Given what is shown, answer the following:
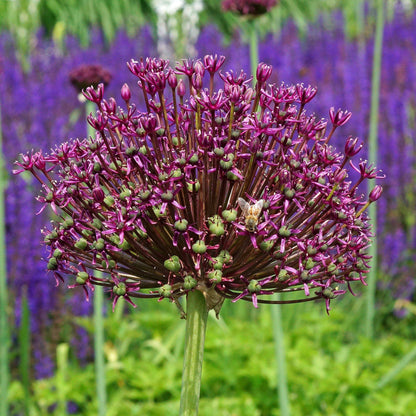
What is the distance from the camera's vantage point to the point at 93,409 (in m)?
3.69

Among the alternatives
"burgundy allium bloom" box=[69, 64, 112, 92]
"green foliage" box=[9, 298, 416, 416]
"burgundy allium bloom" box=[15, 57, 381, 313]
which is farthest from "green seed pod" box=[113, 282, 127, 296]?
"green foliage" box=[9, 298, 416, 416]

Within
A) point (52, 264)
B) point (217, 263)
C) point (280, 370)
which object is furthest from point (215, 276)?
point (280, 370)

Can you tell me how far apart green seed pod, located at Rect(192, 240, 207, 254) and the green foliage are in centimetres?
227

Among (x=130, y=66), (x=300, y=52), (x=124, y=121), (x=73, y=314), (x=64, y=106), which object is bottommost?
(x=73, y=314)

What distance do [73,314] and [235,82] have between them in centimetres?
390

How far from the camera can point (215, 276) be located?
1.19 m

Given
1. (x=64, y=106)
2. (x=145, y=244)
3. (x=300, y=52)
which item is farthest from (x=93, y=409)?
(x=300, y=52)

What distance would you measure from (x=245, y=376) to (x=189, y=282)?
2792 millimetres

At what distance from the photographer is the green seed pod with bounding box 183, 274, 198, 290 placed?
1197mm

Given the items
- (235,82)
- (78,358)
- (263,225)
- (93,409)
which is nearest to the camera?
(263,225)

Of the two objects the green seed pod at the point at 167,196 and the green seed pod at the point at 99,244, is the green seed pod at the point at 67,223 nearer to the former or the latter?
the green seed pod at the point at 99,244

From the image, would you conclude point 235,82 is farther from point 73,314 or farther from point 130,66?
point 73,314

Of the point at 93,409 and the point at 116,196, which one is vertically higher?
the point at 116,196

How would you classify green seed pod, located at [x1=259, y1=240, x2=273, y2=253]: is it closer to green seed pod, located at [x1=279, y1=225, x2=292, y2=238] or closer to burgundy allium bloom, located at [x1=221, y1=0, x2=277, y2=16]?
green seed pod, located at [x1=279, y1=225, x2=292, y2=238]
